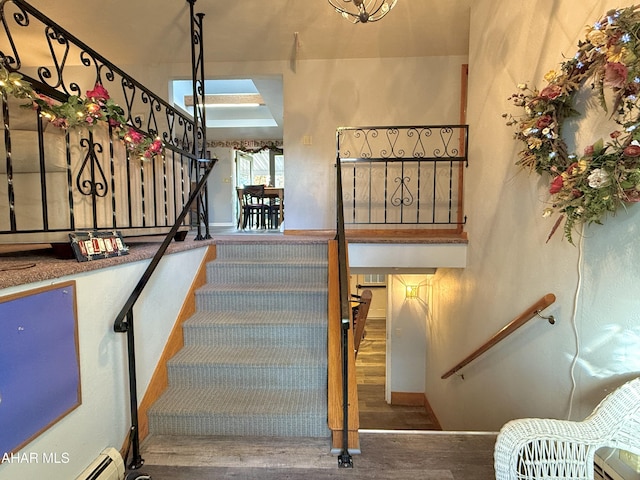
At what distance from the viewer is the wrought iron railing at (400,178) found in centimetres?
433

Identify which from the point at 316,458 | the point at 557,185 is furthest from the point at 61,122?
the point at 557,185

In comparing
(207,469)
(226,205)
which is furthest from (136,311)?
(226,205)

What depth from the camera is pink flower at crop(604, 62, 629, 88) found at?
3.78 ft

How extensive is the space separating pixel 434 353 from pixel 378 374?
201 centimetres

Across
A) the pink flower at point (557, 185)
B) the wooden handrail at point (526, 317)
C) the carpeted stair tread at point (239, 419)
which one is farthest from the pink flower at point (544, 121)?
the carpeted stair tread at point (239, 419)

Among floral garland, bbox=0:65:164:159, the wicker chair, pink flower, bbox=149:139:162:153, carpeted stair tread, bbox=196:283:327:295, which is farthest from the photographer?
carpeted stair tread, bbox=196:283:327:295

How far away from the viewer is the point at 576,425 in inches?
50.3

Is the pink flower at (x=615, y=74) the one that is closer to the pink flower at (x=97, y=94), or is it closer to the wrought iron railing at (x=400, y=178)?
the pink flower at (x=97, y=94)

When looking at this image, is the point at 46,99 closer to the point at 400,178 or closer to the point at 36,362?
the point at 36,362

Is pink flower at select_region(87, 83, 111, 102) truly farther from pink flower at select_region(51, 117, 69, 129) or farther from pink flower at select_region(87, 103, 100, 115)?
pink flower at select_region(51, 117, 69, 129)

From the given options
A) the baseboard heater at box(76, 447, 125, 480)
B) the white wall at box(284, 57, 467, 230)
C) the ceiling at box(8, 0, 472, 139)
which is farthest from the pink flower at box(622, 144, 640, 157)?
the white wall at box(284, 57, 467, 230)

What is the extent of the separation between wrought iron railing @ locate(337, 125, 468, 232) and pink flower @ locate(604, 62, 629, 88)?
3.05 metres

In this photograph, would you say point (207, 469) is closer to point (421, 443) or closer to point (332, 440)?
point (332, 440)

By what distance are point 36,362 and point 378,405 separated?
16.0 ft
